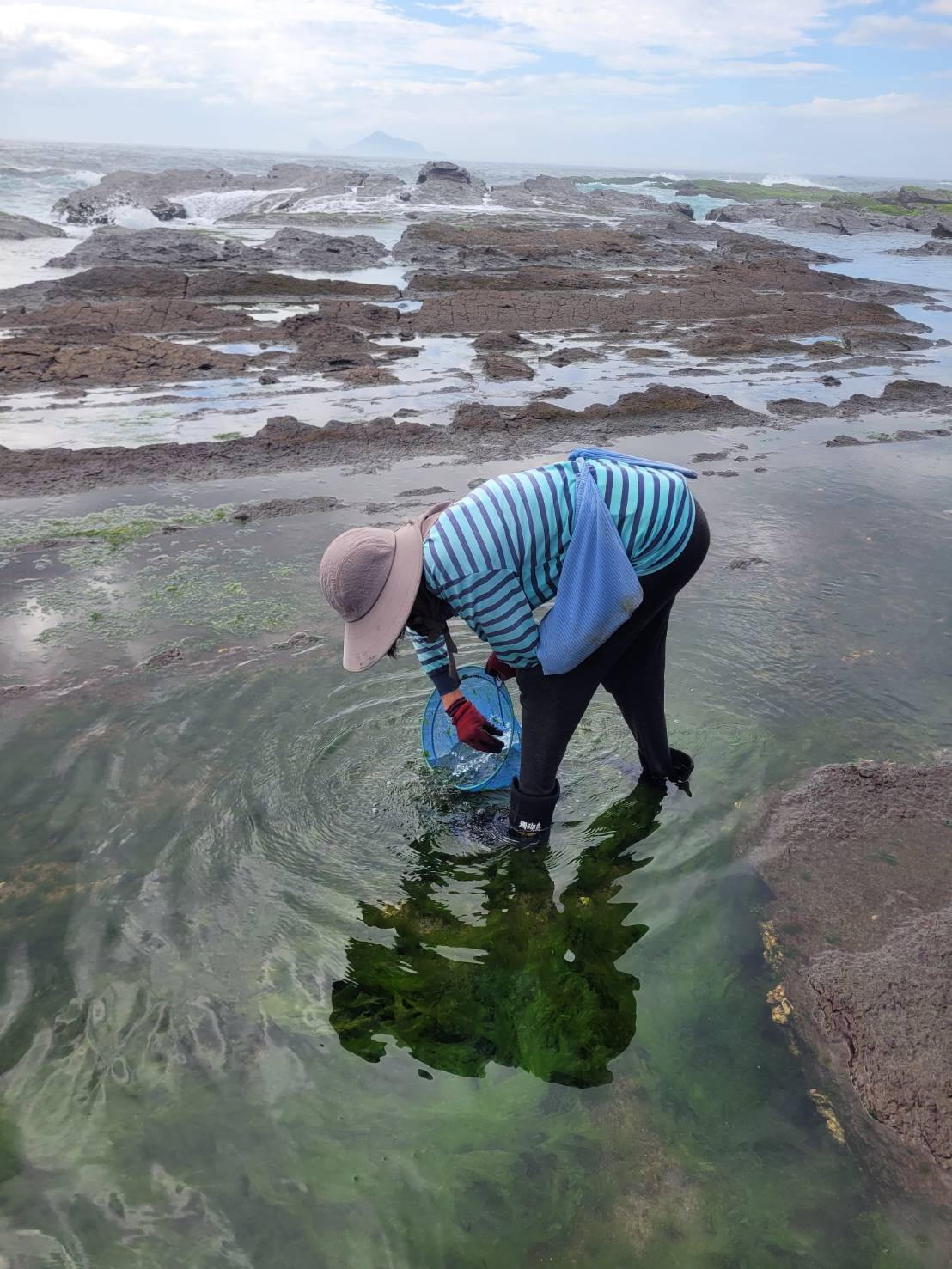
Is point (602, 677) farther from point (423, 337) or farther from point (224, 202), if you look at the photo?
point (224, 202)

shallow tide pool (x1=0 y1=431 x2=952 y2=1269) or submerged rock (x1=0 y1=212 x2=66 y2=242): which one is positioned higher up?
submerged rock (x1=0 y1=212 x2=66 y2=242)

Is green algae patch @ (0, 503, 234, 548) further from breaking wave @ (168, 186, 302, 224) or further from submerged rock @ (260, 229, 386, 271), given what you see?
breaking wave @ (168, 186, 302, 224)

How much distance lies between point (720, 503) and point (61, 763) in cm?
542

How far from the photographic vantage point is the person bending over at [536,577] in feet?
7.94

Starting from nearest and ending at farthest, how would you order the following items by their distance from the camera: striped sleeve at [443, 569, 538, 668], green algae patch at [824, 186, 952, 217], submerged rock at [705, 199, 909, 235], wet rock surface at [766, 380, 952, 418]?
striped sleeve at [443, 569, 538, 668]
wet rock surface at [766, 380, 952, 418]
submerged rock at [705, 199, 909, 235]
green algae patch at [824, 186, 952, 217]

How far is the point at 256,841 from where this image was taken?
340cm

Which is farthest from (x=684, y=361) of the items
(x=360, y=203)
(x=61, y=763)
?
(x=360, y=203)

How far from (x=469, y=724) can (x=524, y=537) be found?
0.73 metres

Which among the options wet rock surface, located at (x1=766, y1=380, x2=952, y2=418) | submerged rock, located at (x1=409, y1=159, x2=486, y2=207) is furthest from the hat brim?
submerged rock, located at (x1=409, y1=159, x2=486, y2=207)

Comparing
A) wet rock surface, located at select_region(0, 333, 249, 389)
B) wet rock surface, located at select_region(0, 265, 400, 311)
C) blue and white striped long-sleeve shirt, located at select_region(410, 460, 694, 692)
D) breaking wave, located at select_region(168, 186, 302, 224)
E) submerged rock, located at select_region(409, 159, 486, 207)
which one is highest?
submerged rock, located at select_region(409, 159, 486, 207)

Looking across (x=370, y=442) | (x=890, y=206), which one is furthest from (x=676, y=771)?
(x=890, y=206)

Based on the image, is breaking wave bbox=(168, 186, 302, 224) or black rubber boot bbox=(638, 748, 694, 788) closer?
black rubber boot bbox=(638, 748, 694, 788)

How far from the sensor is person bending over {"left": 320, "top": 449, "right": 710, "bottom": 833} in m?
2.42

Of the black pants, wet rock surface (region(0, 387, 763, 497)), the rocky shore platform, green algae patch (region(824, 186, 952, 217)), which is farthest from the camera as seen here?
green algae patch (region(824, 186, 952, 217))
